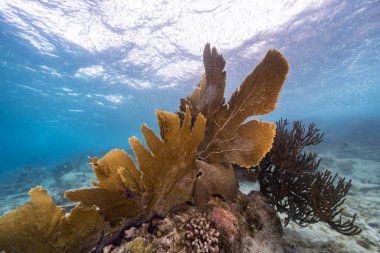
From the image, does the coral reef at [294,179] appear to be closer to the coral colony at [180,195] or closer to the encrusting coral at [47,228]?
the coral colony at [180,195]

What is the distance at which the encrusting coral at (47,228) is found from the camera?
6.78 feet

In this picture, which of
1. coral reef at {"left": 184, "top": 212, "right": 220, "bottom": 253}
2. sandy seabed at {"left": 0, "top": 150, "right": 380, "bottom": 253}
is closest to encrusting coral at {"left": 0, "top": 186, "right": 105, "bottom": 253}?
coral reef at {"left": 184, "top": 212, "right": 220, "bottom": 253}

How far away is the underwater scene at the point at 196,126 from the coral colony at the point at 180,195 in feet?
0.05

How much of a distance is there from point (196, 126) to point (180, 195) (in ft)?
2.91

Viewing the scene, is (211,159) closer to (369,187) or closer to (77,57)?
(369,187)

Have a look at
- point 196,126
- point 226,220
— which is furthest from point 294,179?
point 196,126

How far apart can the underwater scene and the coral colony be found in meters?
0.01

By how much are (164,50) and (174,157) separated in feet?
58.7

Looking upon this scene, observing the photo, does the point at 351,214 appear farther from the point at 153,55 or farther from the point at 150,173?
the point at 153,55

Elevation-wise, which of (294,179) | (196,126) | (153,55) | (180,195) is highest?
(153,55)

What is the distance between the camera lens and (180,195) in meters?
2.52

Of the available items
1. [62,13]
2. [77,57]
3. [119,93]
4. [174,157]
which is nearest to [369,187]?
[174,157]

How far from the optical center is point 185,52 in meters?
19.0

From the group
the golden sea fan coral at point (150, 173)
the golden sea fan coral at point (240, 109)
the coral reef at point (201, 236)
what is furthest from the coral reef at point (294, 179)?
the golden sea fan coral at point (150, 173)
